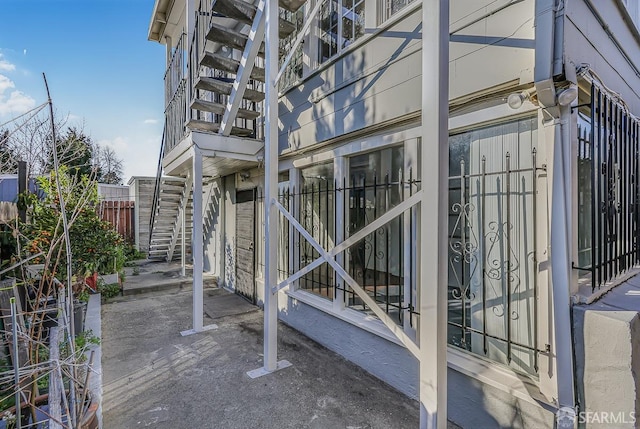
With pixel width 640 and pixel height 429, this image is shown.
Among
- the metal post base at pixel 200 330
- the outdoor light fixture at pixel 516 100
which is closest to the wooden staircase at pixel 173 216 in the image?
the metal post base at pixel 200 330

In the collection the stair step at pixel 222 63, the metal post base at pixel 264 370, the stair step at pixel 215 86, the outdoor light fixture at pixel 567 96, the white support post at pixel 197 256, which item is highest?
the stair step at pixel 222 63

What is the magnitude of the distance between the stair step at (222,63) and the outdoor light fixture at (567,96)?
149 inches

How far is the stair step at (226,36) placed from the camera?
13.2 ft

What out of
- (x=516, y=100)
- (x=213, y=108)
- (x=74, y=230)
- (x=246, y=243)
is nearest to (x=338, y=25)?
(x=213, y=108)

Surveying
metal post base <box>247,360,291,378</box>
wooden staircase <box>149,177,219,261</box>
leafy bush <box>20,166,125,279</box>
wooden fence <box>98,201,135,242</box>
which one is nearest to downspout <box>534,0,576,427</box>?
metal post base <box>247,360,291,378</box>

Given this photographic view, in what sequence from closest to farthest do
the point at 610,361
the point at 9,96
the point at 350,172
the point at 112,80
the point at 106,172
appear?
the point at 610,361, the point at 350,172, the point at 9,96, the point at 112,80, the point at 106,172

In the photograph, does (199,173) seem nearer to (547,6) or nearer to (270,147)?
(270,147)

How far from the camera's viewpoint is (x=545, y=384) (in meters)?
2.06

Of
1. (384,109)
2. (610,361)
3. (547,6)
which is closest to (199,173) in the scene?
(384,109)

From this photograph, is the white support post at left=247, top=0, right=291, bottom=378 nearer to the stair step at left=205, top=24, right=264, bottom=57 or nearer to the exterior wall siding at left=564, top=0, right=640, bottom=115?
the stair step at left=205, top=24, right=264, bottom=57

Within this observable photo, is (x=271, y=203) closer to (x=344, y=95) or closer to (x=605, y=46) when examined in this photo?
(x=344, y=95)

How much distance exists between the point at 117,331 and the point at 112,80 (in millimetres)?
7185

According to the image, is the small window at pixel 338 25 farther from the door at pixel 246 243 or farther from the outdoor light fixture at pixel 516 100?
the door at pixel 246 243

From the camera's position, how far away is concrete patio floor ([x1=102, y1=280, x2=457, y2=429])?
263 cm
